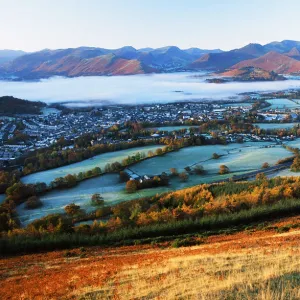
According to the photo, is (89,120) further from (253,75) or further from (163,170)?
(253,75)

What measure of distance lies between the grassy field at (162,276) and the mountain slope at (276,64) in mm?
181437

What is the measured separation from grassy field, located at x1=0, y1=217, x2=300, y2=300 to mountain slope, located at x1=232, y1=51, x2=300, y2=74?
181 metres

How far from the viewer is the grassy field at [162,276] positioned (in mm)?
6324

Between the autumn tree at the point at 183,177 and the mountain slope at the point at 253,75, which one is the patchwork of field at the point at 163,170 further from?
the mountain slope at the point at 253,75

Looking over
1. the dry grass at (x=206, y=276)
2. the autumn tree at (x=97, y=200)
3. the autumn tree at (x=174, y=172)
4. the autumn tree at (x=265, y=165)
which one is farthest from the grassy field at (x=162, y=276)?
the autumn tree at (x=265, y=165)

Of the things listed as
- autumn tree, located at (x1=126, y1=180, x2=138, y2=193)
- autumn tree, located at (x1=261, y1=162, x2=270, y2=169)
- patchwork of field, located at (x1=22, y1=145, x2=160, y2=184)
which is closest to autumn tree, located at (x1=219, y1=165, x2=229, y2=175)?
autumn tree, located at (x1=261, y1=162, x2=270, y2=169)

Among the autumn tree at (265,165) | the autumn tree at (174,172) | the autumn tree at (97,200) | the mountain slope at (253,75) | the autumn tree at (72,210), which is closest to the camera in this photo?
the autumn tree at (72,210)

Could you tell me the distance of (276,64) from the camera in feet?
618

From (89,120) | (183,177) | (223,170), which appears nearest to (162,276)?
(183,177)

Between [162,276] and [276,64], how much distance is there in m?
199

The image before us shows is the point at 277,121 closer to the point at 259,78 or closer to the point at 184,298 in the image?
the point at 184,298

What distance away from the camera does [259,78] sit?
152 meters

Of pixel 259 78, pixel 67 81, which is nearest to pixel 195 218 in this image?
pixel 259 78

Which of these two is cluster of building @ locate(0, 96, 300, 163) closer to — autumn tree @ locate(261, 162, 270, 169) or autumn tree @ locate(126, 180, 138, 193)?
autumn tree @ locate(261, 162, 270, 169)
